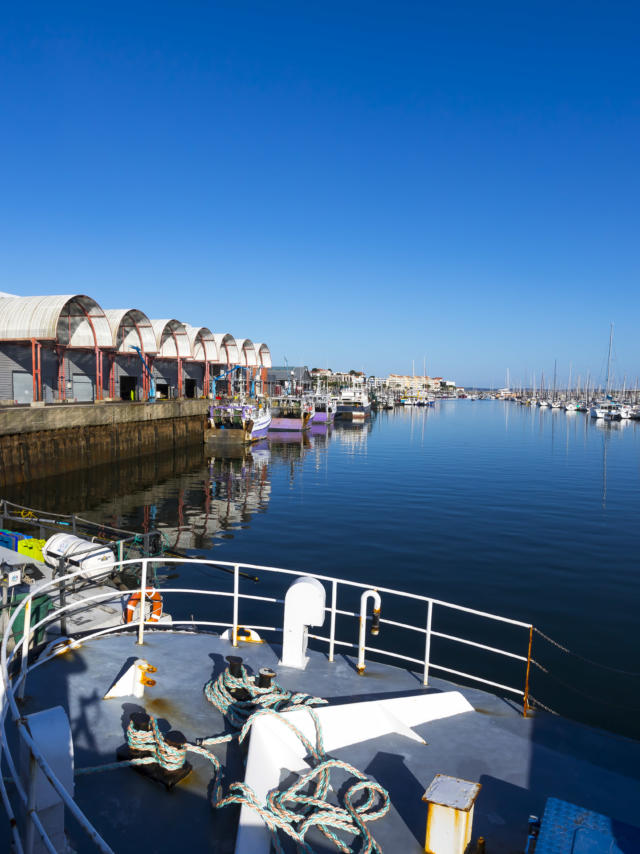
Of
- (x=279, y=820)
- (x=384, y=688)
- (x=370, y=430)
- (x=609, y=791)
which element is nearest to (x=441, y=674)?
(x=384, y=688)

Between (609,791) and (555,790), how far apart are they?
601mm

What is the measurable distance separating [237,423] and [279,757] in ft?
160

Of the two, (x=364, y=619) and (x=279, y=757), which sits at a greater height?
(x=364, y=619)

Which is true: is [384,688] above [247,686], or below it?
below

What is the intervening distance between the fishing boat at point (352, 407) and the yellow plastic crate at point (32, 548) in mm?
84019

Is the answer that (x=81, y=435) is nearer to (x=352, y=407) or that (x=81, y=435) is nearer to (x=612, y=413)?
(x=352, y=407)

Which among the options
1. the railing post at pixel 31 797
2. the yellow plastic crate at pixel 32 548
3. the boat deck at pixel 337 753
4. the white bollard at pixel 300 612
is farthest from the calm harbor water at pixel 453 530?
the railing post at pixel 31 797

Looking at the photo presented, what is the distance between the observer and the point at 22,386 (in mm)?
40000

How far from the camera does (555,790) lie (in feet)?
16.6

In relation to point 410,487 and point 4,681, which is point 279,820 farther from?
point 410,487

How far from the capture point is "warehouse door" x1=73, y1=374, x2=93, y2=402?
4503cm

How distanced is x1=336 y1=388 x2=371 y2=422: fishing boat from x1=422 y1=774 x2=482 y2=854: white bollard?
92.5 metres

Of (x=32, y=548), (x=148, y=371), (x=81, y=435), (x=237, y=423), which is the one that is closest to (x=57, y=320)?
(x=81, y=435)

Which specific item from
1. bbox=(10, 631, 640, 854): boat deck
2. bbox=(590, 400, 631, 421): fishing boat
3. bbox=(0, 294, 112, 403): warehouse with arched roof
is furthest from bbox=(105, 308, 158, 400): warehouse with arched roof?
bbox=(590, 400, 631, 421): fishing boat
